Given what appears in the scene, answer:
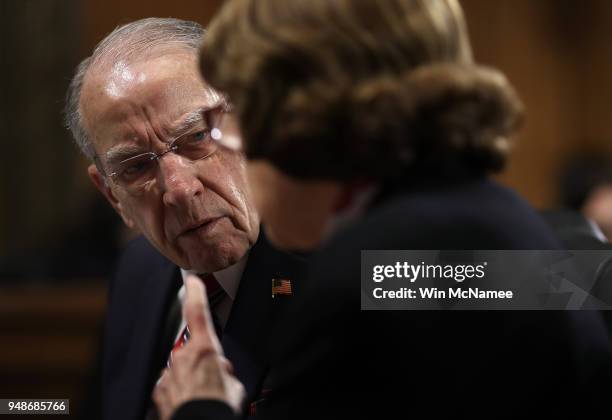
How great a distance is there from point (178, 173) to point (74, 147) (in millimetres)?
3039

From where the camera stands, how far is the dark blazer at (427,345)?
1.14m

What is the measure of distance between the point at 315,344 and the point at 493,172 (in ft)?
1.10

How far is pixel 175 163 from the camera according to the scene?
1.76 metres

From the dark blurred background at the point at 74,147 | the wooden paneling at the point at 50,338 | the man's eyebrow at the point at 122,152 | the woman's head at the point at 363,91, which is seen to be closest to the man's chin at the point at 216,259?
the man's eyebrow at the point at 122,152

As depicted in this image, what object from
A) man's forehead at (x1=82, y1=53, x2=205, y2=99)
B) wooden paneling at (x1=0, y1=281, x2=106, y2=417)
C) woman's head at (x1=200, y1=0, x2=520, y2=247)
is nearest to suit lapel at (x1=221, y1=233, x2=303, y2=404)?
man's forehead at (x1=82, y1=53, x2=205, y2=99)

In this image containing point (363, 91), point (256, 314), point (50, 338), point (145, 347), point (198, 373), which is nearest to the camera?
point (363, 91)

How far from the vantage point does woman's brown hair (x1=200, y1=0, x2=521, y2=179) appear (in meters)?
1.13

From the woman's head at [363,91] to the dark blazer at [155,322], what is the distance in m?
0.55

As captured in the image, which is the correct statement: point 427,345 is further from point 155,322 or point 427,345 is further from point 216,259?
point 155,322

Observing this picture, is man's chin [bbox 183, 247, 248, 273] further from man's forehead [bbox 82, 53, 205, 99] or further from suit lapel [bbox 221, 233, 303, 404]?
man's forehead [bbox 82, 53, 205, 99]

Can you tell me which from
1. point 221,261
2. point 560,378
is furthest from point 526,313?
point 221,261

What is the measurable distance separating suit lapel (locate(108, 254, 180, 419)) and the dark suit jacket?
2.50 ft

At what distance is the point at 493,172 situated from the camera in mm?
1228

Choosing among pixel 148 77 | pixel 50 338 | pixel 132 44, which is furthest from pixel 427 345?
pixel 50 338
